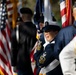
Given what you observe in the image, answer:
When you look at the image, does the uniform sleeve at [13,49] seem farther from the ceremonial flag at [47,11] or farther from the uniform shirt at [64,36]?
the uniform shirt at [64,36]

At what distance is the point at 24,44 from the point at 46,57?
2.16 m

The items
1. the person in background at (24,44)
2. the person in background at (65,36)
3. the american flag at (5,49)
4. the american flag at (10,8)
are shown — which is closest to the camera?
the person in background at (65,36)

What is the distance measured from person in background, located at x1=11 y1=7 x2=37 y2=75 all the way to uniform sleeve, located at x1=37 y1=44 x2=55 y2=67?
199cm

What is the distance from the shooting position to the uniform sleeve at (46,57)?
26.6 ft

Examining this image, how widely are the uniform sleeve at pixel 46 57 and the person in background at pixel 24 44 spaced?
1989 millimetres

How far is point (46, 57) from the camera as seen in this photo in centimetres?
816

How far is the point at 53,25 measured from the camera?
27.5 ft

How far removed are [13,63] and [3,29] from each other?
1.00 metres

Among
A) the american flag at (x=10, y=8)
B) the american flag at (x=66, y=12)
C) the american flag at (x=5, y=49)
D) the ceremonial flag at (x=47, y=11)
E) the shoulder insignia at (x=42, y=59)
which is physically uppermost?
the american flag at (x=66, y=12)

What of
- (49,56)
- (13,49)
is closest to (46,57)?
(49,56)

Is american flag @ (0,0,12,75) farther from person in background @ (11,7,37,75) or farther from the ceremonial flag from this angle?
the ceremonial flag

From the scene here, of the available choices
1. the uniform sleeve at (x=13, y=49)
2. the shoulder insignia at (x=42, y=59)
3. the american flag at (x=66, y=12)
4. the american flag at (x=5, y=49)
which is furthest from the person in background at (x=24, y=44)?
the shoulder insignia at (x=42, y=59)

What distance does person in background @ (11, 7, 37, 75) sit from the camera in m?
10.2

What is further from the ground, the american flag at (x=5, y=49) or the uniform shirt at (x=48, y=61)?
the uniform shirt at (x=48, y=61)
